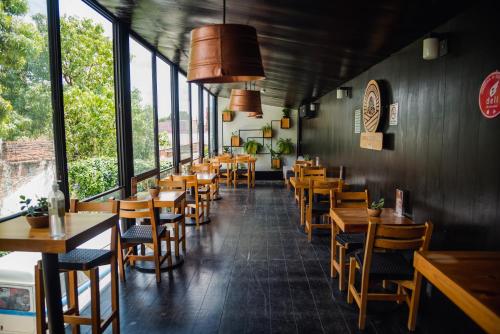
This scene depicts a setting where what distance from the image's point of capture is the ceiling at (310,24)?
98.7 inches

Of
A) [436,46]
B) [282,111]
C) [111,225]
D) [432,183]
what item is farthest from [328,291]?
[282,111]

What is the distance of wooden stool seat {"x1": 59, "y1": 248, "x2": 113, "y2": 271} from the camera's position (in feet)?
7.57

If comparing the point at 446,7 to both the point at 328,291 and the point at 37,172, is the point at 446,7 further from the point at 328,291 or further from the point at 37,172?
the point at 37,172

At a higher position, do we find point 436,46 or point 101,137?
point 436,46

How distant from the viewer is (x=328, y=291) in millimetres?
3234

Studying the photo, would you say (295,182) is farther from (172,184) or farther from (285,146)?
(285,146)

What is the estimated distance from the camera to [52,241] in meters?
1.89

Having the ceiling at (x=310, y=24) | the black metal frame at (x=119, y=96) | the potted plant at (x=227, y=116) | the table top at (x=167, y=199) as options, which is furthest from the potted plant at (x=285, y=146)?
the table top at (x=167, y=199)

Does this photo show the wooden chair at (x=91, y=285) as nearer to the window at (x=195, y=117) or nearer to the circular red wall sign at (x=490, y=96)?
the circular red wall sign at (x=490, y=96)

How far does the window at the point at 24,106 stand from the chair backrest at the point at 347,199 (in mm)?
2508

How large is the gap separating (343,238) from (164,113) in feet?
13.0

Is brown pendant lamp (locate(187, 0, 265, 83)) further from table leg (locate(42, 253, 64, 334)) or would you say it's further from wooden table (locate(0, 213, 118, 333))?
table leg (locate(42, 253, 64, 334))

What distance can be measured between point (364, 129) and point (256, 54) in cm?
336

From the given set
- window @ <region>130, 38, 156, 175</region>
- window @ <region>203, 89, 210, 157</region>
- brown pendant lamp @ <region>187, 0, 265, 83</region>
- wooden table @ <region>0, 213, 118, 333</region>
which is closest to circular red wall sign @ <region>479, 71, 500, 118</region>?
brown pendant lamp @ <region>187, 0, 265, 83</region>
